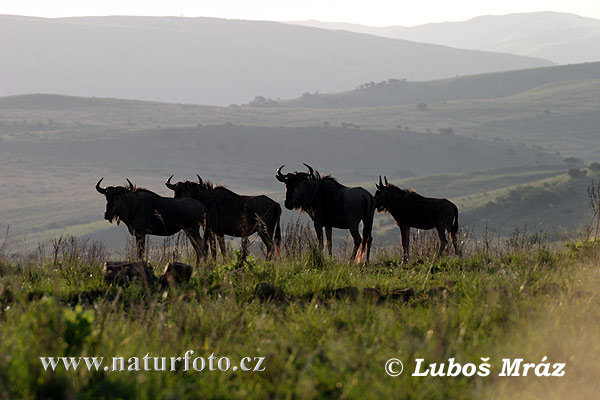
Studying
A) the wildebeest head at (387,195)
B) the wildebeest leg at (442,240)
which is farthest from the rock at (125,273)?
the wildebeest leg at (442,240)

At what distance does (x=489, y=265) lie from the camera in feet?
29.1

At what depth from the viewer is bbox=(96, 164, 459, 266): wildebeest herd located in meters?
11.3

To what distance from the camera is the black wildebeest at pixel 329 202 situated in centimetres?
1159

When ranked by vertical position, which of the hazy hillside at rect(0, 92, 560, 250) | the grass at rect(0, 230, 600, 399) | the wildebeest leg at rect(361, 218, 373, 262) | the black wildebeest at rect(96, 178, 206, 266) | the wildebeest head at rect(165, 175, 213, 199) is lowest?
the hazy hillside at rect(0, 92, 560, 250)

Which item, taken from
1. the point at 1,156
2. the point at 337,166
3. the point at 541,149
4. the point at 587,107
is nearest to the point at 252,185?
the point at 337,166

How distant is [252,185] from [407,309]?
8415 cm

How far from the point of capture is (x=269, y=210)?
1187 cm

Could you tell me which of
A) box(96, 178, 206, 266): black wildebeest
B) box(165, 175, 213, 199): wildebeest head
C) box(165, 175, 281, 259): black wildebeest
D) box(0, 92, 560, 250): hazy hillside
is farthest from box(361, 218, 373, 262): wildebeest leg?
box(0, 92, 560, 250): hazy hillside

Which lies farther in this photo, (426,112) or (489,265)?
(426,112)

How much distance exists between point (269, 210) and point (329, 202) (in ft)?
3.11

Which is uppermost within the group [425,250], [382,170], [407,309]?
[407,309]

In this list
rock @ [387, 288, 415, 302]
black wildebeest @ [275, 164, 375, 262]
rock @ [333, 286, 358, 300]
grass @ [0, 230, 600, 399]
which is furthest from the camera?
black wildebeest @ [275, 164, 375, 262]

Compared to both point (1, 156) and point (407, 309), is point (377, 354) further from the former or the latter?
point (1, 156)

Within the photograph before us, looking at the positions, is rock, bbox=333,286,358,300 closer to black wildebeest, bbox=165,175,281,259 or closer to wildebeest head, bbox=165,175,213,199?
black wildebeest, bbox=165,175,281,259
